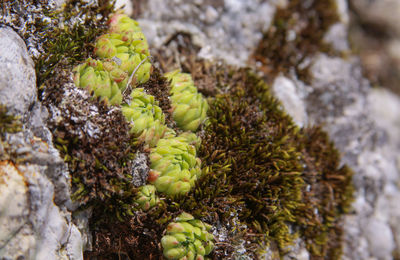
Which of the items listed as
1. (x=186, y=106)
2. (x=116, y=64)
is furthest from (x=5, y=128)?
(x=186, y=106)

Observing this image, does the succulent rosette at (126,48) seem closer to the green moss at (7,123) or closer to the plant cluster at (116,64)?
the plant cluster at (116,64)

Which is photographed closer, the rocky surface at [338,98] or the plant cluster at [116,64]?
the plant cluster at [116,64]

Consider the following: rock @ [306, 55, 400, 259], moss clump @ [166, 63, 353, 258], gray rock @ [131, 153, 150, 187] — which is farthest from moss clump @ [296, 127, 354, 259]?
gray rock @ [131, 153, 150, 187]

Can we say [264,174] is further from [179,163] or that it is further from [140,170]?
[140,170]

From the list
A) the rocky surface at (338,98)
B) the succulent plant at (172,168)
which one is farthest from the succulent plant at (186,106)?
the rocky surface at (338,98)

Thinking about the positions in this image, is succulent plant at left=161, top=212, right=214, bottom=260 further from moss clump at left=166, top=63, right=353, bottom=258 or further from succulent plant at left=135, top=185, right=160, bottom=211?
succulent plant at left=135, top=185, right=160, bottom=211

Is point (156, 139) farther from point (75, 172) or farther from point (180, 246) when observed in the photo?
point (180, 246)
